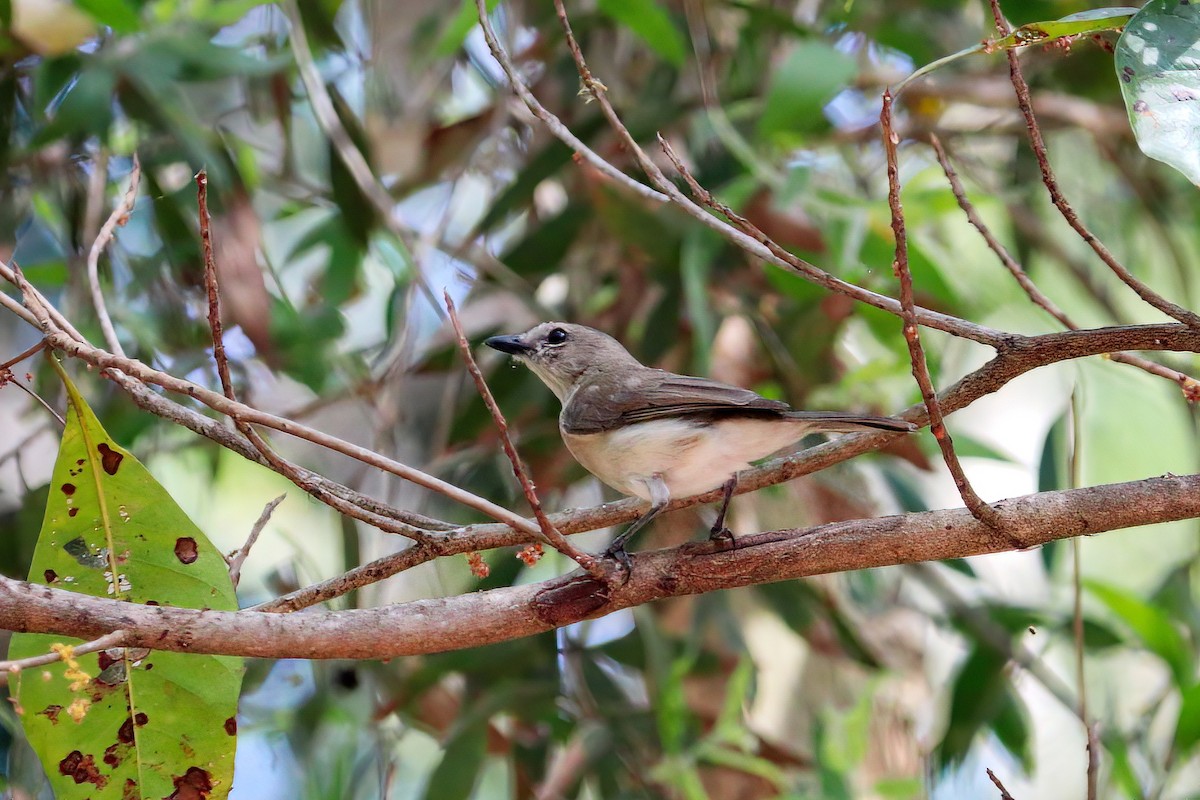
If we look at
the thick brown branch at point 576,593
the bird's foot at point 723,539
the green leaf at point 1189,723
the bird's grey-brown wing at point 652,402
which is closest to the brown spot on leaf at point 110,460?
the thick brown branch at point 576,593

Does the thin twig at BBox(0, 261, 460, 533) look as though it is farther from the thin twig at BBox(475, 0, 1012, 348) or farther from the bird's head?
the bird's head

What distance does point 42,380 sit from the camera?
3.70 meters

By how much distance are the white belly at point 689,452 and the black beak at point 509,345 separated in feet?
2.90

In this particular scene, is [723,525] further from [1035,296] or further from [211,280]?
[211,280]

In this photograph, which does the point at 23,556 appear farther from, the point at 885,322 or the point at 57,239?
the point at 885,322

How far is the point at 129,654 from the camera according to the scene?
217 centimetres

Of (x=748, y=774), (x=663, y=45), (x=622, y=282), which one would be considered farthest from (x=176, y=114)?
(x=748, y=774)

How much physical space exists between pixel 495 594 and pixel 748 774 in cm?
254

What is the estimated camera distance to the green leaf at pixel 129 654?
6.96ft

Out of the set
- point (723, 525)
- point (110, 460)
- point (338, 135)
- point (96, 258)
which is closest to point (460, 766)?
point (723, 525)

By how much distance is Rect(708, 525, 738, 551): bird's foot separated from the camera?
7.17 ft

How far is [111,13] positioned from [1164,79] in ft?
9.53

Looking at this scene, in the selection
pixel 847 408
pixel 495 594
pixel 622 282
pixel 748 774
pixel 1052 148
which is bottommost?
pixel 495 594

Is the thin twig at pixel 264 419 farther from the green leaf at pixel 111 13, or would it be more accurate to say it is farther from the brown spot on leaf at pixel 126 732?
the green leaf at pixel 111 13
